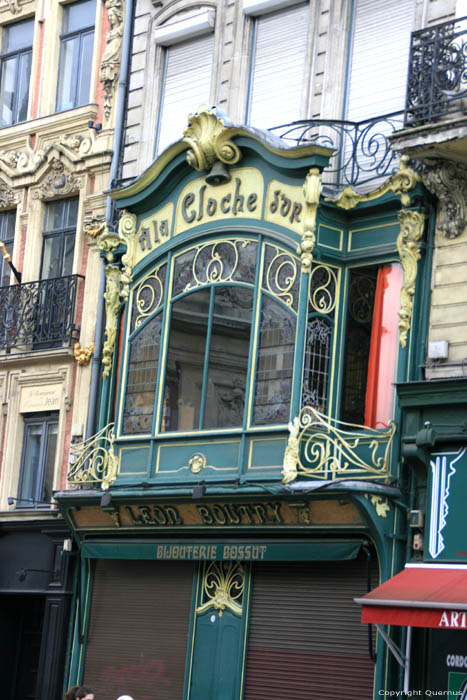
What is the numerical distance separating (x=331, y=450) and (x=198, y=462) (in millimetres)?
2165

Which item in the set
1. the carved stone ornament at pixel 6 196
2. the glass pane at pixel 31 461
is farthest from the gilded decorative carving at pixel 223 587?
the carved stone ornament at pixel 6 196

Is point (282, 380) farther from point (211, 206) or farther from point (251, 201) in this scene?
point (211, 206)

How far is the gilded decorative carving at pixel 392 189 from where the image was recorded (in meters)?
16.9

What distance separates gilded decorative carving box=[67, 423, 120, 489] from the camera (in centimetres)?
1941

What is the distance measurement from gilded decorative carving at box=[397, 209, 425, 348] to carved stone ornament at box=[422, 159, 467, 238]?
0.28 m

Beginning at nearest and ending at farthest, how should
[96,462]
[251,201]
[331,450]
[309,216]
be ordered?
[331,450], [309,216], [251,201], [96,462]

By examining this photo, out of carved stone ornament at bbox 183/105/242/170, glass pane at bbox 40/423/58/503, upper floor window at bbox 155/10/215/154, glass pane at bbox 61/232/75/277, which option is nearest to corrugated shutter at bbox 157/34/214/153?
upper floor window at bbox 155/10/215/154

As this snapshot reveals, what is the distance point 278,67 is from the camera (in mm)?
19984

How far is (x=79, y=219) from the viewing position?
22.4 meters

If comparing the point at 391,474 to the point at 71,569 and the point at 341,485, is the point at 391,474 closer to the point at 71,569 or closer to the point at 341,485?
the point at 341,485

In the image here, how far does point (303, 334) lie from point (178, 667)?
4.91m

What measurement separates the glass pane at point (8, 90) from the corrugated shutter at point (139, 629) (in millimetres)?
8542

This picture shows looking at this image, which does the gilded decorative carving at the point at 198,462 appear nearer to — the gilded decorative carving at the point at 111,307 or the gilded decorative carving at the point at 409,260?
the gilded decorative carving at the point at 111,307

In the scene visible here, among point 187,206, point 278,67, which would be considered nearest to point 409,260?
point 187,206
